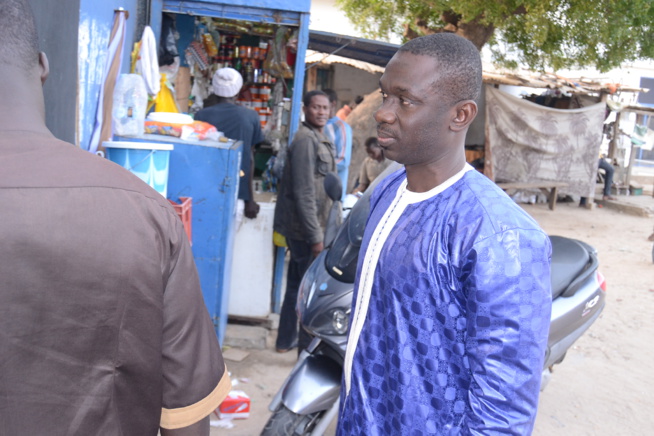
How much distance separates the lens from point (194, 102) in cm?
596

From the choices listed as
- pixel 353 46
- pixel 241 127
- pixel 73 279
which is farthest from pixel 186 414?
pixel 353 46

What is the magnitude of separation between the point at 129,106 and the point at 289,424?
2314mm

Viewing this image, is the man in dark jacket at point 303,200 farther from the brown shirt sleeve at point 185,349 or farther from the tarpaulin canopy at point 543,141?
the tarpaulin canopy at point 543,141

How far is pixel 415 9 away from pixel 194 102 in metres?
5.27

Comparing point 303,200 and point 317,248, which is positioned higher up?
point 303,200

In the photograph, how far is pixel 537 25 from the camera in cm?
902

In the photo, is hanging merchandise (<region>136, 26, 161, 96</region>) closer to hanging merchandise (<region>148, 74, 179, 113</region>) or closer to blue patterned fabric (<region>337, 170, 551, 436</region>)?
hanging merchandise (<region>148, 74, 179, 113</region>)

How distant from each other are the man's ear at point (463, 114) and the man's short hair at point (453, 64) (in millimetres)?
15

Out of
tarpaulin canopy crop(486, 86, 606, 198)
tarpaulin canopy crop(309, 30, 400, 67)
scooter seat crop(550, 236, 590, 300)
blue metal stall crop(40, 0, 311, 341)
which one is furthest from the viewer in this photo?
tarpaulin canopy crop(486, 86, 606, 198)

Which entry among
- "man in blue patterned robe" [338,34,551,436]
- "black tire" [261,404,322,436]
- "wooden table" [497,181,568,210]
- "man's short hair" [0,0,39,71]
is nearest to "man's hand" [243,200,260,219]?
"black tire" [261,404,322,436]

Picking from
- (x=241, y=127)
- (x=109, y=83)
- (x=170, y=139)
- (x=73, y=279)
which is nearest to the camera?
(x=73, y=279)

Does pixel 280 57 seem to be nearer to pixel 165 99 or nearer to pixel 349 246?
pixel 165 99

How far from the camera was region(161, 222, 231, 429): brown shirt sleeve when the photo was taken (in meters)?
1.20

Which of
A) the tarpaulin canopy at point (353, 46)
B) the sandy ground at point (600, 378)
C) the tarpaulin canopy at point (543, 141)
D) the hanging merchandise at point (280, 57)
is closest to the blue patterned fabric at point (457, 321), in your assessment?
the sandy ground at point (600, 378)
